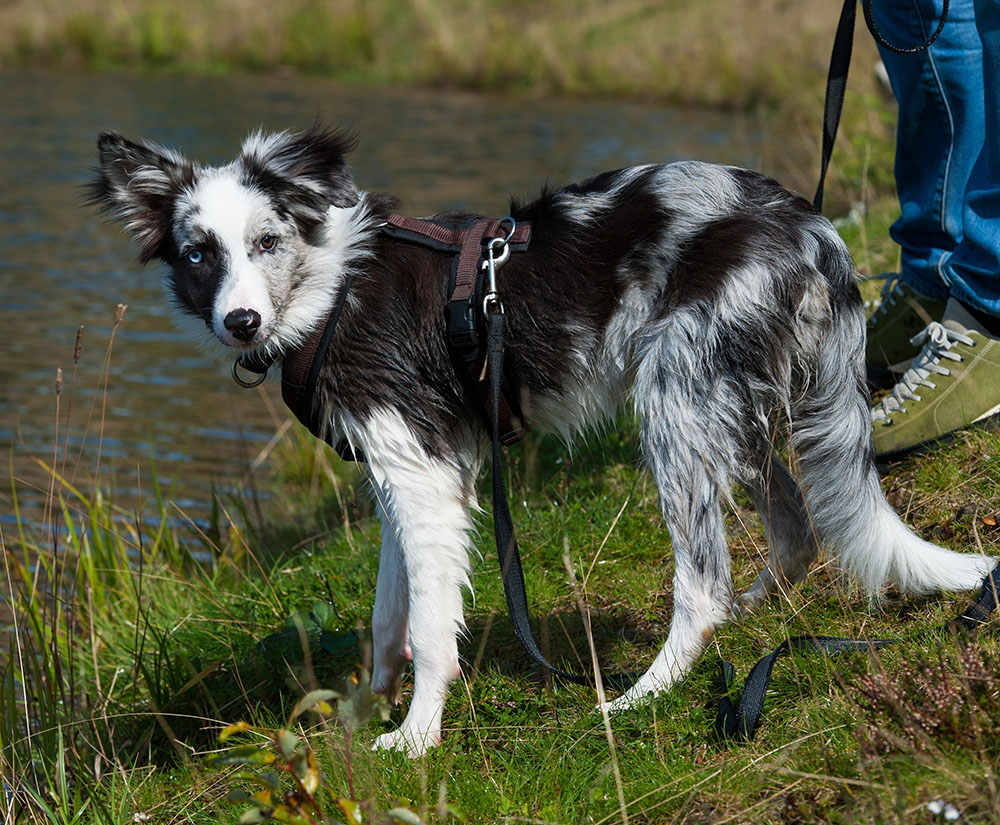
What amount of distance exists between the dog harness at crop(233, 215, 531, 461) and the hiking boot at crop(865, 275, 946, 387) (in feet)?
5.44

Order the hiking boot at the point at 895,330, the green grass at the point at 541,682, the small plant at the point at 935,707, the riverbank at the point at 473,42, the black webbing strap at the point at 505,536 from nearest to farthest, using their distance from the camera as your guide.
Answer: the small plant at the point at 935,707 < the green grass at the point at 541,682 < the black webbing strap at the point at 505,536 < the hiking boot at the point at 895,330 < the riverbank at the point at 473,42

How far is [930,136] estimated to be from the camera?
12.4 ft

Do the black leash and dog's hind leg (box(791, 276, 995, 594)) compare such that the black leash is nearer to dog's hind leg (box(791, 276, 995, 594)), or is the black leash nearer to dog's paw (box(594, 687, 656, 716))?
dog's hind leg (box(791, 276, 995, 594))

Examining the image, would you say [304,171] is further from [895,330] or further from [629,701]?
[895,330]

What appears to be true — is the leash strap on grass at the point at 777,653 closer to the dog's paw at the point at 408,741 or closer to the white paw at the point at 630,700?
the white paw at the point at 630,700

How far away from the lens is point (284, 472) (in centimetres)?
605

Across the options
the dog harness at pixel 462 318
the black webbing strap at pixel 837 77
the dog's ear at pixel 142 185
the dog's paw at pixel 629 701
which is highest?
the black webbing strap at pixel 837 77

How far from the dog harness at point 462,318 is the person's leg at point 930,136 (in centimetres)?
160

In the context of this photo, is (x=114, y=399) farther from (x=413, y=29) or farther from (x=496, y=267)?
(x=413, y=29)

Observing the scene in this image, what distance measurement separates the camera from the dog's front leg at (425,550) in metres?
3.03

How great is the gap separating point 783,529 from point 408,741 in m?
1.32

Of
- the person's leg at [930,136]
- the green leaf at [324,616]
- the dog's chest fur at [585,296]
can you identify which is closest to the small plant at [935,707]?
the dog's chest fur at [585,296]

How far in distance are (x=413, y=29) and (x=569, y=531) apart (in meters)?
20.9

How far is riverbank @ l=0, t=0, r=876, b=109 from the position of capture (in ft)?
61.0
